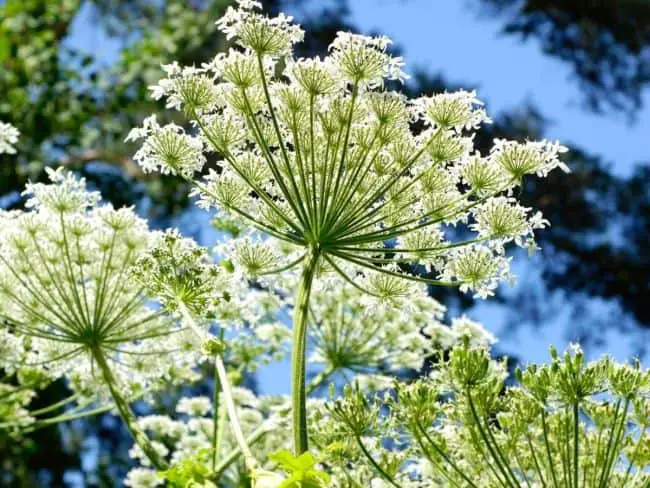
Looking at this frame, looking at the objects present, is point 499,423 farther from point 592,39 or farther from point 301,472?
point 592,39

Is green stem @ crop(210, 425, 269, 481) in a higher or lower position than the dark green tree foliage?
lower

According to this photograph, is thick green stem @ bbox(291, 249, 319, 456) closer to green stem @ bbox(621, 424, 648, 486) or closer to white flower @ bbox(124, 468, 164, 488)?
green stem @ bbox(621, 424, 648, 486)

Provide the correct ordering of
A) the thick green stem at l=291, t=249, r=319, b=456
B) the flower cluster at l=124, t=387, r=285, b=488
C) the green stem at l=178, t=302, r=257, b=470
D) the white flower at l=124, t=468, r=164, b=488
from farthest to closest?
the white flower at l=124, t=468, r=164, b=488
the flower cluster at l=124, t=387, r=285, b=488
the thick green stem at l=291, t=249, r=319, b=456
the green stem at l=178, t=302, r=257, b=470

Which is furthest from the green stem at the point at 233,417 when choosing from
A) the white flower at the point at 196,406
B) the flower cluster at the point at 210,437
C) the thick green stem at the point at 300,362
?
the white flower at the point at 196,406

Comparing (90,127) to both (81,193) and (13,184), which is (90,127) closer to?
(13,184)

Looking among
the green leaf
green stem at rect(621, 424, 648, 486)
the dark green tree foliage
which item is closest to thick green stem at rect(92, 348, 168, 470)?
the green leaf

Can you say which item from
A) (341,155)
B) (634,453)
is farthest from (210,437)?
(634,453)

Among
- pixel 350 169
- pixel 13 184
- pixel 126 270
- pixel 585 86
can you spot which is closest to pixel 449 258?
pixel 350 169
